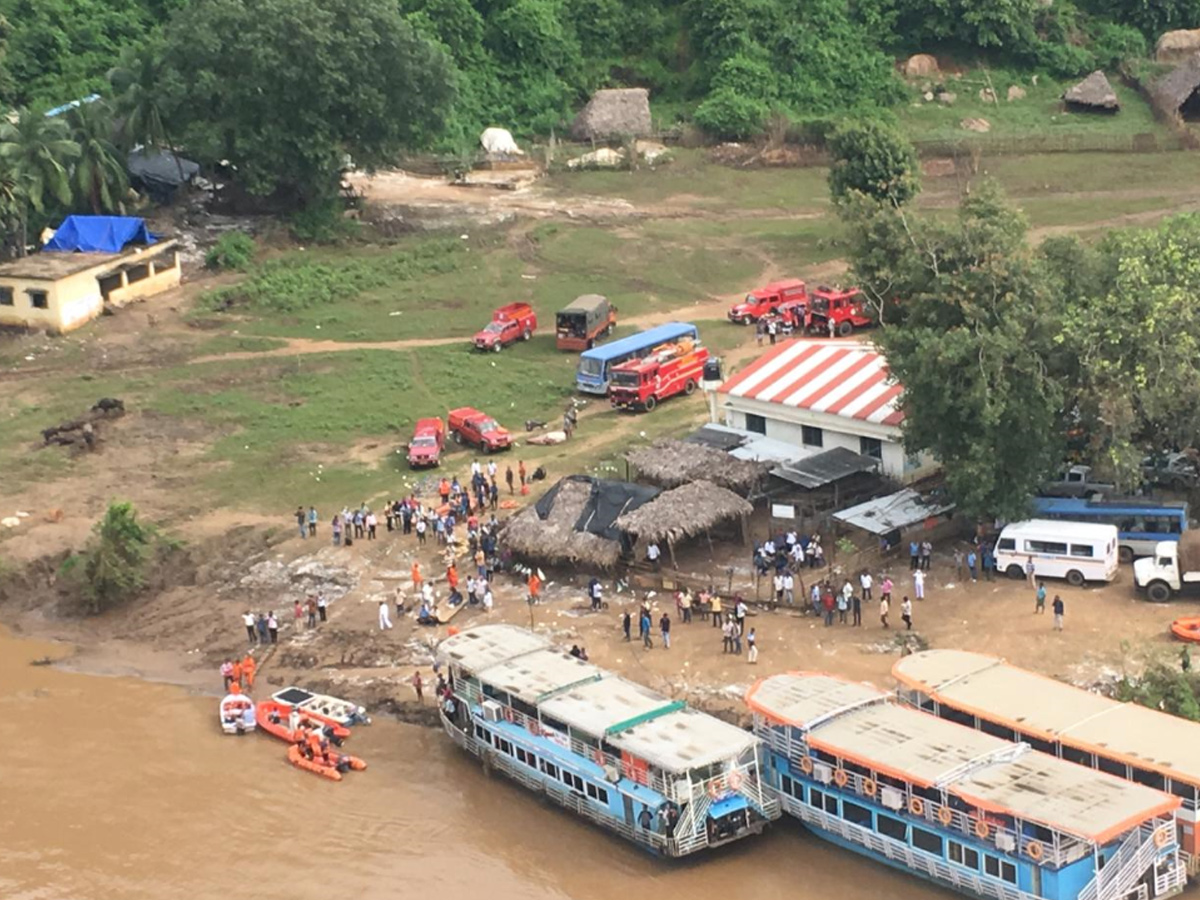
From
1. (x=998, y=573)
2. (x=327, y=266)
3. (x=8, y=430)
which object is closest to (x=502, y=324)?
(x=327, y=266)

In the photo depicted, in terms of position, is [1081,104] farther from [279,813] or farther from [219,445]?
[279,813]

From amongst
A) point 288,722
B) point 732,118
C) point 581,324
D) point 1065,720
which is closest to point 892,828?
point 1065,720

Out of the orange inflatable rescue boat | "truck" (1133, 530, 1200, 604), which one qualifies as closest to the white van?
"truck" (1133, 530, 1200, 604)

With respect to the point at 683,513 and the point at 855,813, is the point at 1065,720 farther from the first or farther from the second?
the point at 683,513

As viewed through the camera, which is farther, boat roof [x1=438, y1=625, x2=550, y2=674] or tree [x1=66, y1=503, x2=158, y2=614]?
tree [x1=66, y1=503, x2=158, y2=614]

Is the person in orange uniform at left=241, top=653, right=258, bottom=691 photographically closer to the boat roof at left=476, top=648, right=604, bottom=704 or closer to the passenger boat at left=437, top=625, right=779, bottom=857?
the passenger boat at left=437, top=625, right=779, bottom=857

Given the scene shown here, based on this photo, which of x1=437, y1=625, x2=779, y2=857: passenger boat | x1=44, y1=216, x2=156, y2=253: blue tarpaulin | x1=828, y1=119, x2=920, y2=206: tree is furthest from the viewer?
x1=828, y1=119, x2=920, y2=206: tree
